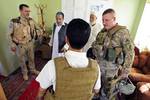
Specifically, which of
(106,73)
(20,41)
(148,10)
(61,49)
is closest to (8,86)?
(20,41)

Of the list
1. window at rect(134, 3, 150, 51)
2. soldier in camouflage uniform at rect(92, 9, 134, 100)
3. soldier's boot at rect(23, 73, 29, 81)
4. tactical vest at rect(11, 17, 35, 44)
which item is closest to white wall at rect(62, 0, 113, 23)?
window at rect(134, 3, 150, 51)

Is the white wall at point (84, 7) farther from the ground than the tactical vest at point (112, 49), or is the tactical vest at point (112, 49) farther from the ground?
the white wall at point (84, 7)

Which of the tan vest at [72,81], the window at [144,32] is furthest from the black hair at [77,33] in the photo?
the window at [144,32]

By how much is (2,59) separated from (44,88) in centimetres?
226

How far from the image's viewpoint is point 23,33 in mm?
3000

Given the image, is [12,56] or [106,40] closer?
[106,40]

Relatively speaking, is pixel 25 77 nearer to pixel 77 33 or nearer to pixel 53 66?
pixel 53 66

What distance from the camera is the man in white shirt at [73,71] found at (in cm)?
113

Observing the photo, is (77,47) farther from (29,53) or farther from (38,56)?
(38,56)

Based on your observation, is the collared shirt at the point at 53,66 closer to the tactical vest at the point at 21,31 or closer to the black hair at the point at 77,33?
the black hair at the point at 77,33

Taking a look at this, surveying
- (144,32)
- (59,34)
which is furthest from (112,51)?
(144,32)

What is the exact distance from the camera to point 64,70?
113 centimetres

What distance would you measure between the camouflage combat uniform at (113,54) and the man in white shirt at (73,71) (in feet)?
2.71

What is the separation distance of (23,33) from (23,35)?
0.12ft
